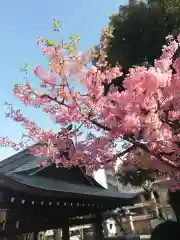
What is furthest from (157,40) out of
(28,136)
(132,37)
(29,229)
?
(29,229)

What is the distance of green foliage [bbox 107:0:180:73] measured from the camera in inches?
289

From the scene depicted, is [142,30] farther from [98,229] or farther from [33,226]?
[98,229]

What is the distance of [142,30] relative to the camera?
7.75 meters

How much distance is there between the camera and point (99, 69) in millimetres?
3930

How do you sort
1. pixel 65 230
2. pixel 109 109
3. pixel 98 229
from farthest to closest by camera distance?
pixel 98 229
pixel 65 230
pixel 109 109

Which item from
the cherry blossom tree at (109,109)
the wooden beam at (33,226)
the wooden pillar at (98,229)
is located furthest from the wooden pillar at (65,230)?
the cherry blossom tree at (109,109)

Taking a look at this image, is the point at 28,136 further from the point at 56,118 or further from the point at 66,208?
the point at 66,208

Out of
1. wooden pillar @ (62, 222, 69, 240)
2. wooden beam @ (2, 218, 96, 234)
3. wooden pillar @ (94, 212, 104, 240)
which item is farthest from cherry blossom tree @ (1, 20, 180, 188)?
wooden pillar @ (94, 212, 104, 240)

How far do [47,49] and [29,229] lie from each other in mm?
4524

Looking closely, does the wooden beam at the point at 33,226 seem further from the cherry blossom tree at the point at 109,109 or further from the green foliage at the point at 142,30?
the green foliage at the point at 142,30

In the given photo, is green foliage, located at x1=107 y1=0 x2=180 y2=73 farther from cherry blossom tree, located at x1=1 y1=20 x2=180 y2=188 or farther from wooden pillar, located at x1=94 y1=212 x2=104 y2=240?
wooden pillar, located at x1=94 y1=212 x2=104 y2=240

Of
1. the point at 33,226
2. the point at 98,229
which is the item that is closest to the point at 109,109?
the point at 33,226

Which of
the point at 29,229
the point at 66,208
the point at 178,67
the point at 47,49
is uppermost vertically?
the point at 47,49

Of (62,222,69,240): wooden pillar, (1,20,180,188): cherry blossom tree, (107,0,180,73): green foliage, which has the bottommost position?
(62,222,69,240): wooden pillar
